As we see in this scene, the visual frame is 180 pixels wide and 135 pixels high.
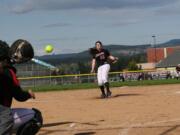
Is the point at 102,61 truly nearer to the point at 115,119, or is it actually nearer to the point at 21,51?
the point at 115,119

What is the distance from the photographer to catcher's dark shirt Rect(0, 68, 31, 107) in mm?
6766

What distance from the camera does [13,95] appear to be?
22.7 feet

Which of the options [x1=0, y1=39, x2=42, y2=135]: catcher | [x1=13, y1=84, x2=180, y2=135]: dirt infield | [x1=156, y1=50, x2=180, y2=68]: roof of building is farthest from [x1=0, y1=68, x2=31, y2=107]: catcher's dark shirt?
[x1=156, y1=50, x2=180, y2=68]: roof of building

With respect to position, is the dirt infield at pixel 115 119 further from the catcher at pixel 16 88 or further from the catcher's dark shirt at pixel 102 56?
the catcher's dark shirt at pixel 102 56

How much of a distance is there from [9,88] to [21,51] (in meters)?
0.66

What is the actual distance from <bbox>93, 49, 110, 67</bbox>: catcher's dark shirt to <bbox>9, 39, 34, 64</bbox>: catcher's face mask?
9762 millimetres

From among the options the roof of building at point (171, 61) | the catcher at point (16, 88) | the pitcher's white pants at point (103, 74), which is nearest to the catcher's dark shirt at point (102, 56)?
the pitcher's white pants at point (103, 74)

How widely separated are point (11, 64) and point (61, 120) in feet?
13.8

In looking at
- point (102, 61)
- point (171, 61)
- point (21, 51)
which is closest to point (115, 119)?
point (21, 51)

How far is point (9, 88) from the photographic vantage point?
22.5ft

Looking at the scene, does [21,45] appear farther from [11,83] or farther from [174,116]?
[174,116]

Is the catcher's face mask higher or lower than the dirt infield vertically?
higher

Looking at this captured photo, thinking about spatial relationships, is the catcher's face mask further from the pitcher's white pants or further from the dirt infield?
the pitcher's white pants

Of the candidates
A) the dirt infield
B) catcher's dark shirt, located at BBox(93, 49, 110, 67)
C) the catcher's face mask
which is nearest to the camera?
the catcher's face mask
